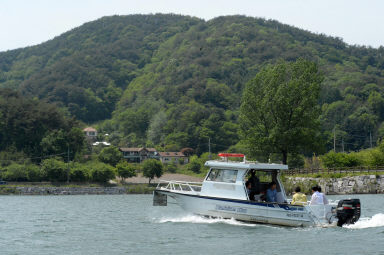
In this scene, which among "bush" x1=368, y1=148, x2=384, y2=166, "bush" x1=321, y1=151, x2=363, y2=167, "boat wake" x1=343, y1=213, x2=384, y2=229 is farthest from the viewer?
"bush" x1=321, y1=151, x2=363, y2=167

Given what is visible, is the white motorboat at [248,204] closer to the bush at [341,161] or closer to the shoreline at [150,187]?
the shoreline at [150,187]

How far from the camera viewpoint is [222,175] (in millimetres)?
28766

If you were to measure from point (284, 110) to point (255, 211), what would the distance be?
29263mm

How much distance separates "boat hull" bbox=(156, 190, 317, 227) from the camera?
87.9 ft

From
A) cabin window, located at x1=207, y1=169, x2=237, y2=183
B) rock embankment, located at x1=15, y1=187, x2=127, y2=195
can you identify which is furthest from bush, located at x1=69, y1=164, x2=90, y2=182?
cabin window, located at x1=207, y1=169, x2=237, y2=183

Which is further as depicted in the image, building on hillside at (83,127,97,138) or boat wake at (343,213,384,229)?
building on hillside at (83,127,97,138)

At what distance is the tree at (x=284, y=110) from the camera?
54812 millimetres

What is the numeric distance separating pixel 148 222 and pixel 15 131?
300ft

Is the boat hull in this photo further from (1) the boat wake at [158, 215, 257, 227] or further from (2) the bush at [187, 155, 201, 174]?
(2) the bush at [187, 155, 201, 174]

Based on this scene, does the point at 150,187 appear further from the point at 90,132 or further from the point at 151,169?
the point at 90,132

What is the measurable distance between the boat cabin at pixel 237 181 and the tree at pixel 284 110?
2554 centimetres

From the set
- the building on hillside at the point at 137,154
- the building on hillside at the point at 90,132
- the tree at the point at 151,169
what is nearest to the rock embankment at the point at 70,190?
the tree at the point at 151,169

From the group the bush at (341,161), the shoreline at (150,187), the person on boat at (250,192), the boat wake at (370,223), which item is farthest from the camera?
the bush at (341,161)

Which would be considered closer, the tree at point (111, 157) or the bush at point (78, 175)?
the bush at point (78, 175)
